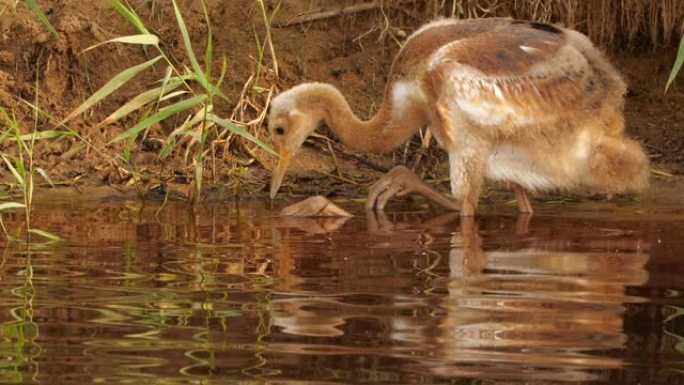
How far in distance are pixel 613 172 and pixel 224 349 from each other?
13.8 feet

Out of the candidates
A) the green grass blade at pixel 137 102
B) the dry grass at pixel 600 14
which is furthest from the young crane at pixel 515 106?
the dry grass at pixel 600 14

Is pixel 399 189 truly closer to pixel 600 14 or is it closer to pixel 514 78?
pixel 514 78

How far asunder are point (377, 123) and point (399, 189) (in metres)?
0.40

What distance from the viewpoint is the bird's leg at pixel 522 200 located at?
887cm

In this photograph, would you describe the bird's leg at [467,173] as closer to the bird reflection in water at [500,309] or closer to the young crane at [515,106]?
the young crane at [515,106]

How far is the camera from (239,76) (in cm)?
1063

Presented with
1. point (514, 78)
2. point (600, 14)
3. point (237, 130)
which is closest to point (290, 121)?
point (237, 130)

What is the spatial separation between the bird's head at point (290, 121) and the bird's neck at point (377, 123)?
0.09 metres

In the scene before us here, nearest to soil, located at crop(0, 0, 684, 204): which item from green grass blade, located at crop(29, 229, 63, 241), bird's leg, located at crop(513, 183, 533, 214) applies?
bird's leg, located at crop(513, 183, 533, 214)

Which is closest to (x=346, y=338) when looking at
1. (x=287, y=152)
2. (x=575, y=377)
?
(x=575, y=377)

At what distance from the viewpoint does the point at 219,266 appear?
259 inches

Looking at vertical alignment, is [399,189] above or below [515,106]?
below

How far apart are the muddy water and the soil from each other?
146 cm

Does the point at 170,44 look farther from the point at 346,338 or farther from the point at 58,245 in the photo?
the point at 346,338
